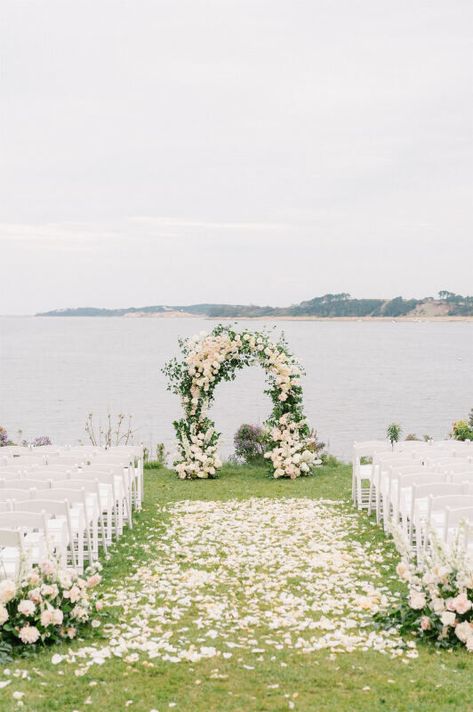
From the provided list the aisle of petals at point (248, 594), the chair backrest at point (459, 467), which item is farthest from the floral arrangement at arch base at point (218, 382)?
the chair backrest at point (459, 467)

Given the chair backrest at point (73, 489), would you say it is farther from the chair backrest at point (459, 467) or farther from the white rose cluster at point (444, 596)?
the chair backrest at point (459, 467)

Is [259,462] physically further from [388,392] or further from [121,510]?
[388,392]

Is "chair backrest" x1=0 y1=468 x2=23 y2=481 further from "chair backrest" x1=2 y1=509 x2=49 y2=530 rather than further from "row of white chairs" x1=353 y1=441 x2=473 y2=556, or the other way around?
"row of white chairs" x1=353 y1=441 x2=473 y2=556

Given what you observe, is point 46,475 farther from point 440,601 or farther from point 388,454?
point 440,601

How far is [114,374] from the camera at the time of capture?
254 feet

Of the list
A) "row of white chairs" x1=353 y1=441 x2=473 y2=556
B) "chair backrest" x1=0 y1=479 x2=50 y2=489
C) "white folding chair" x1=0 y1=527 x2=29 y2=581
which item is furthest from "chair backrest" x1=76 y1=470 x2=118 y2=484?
"row of white chairs" x1=353 y1=441 x2=473 y2=556

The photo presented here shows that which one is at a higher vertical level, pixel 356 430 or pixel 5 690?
pixel 5 690

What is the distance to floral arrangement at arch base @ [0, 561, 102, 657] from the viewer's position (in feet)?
21.2

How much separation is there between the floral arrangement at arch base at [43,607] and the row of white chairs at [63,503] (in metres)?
0.19

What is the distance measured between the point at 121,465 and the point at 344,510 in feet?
12.5

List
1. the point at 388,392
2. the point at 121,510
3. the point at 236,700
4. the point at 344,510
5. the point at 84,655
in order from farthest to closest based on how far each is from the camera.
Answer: the point at 388,392 → the point at 344,510 → the point at 121,510 → the point at 84,655 → the point at 236,700

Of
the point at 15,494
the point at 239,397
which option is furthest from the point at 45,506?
the point at 239,397

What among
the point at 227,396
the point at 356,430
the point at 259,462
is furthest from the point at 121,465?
the point at 227,396

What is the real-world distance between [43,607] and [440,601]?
332 cm
